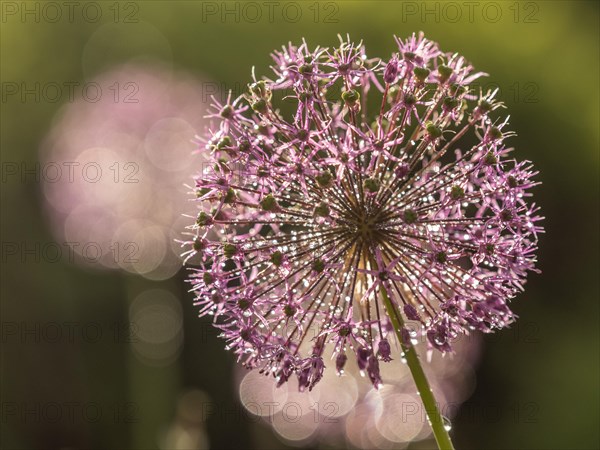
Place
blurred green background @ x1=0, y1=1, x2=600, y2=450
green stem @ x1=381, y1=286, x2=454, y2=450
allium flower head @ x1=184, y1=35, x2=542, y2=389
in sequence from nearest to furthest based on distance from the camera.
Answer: green stem @ x1=381, y1=286, x2=454, y2=450, allium flower head @ x1=184, y1=35, x2=542, y2=389, blurred green background @ x1=0, y1=1, x2=600, y2=450

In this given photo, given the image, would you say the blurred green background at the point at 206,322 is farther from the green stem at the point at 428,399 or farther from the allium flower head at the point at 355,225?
the green stem at the point at 428,399

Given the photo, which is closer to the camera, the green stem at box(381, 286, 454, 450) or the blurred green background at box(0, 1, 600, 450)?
the green stem at box(381, 286, 454, 450)

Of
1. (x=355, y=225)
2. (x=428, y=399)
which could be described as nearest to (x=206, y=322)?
(x=355, y=225)

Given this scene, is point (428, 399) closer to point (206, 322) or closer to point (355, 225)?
point (355, 225)

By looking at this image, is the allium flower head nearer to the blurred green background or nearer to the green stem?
the green stem

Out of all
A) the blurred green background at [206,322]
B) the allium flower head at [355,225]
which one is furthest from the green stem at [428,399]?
the blurred green background at [206,322]

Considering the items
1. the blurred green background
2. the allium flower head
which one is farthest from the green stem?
the blurred green background

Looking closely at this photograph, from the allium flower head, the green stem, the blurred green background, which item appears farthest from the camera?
the blurred green background
